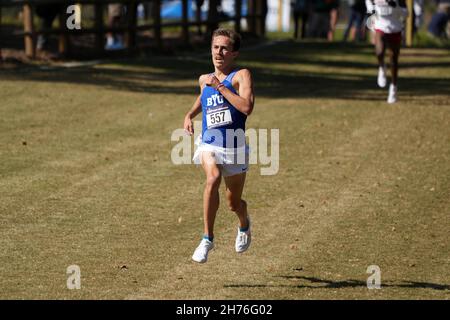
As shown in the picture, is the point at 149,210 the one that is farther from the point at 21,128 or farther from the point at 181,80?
the point at 181,80

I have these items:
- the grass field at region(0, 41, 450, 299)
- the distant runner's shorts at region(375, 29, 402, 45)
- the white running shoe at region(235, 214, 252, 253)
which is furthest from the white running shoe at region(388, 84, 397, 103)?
the white running shoe at region(235, 214, 252, 253)

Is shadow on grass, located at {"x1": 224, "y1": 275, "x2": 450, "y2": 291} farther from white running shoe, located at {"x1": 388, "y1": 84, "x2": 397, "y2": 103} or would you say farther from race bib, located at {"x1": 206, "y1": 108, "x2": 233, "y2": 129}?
white running shoe, located at {"x1": 388, "y1": 84, "x2": 397, "y2": 103}

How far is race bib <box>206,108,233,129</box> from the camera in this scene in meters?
9.49

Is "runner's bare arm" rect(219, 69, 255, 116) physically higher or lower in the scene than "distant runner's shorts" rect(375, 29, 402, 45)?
higher

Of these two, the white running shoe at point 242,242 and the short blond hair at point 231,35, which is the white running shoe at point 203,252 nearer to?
the white running shoe at point 242,242

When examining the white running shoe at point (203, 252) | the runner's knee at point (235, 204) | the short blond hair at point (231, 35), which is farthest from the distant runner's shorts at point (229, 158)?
the short blond hair at point (231, 35)

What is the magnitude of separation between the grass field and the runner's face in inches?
68.3

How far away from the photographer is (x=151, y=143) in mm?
16734

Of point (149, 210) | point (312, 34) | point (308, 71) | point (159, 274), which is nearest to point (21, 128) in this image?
point (149, 210)

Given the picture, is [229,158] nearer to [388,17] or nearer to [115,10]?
[388,17]

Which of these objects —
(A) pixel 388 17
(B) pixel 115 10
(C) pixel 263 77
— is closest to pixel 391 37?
(A) pixel 388 17

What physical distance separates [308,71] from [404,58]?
3.89 m

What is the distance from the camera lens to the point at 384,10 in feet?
66.0

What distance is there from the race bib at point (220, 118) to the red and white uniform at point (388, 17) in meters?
11.1
